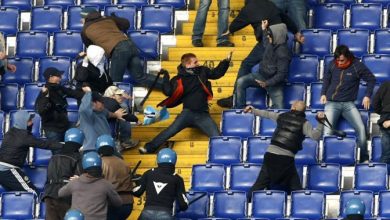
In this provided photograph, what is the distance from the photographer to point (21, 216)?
977 inches

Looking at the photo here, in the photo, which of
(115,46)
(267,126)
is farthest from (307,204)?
(115,46)

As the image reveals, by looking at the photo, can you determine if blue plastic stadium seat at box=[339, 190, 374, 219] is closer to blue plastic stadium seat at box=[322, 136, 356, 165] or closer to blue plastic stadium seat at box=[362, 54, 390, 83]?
blue plastic stadium seat at box=[322, 136, 356, 165]

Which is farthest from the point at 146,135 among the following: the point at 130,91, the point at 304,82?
the point at 304,82

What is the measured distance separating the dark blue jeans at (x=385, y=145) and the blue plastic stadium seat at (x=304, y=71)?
2.16 m

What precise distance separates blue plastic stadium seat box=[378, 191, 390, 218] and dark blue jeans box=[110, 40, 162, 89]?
4600 mm

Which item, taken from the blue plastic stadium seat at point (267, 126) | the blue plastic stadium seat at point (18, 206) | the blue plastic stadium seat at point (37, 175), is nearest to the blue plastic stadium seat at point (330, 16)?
the blue plastic stadium seat at point (267, 126)

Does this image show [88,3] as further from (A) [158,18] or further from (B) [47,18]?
(A) [158,18]

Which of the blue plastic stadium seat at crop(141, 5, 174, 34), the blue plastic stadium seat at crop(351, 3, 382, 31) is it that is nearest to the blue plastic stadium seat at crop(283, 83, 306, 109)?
the blue plastic stadium seat at crop(351, 3, 382, 31)

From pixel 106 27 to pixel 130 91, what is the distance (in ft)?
3.94

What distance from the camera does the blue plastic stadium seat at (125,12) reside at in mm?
29078

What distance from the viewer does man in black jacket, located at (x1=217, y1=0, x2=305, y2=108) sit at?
89.6 feet

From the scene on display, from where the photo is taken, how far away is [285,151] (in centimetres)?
2461

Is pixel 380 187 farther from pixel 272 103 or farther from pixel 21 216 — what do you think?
pixel 21 216

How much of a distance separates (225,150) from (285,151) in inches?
53.5
